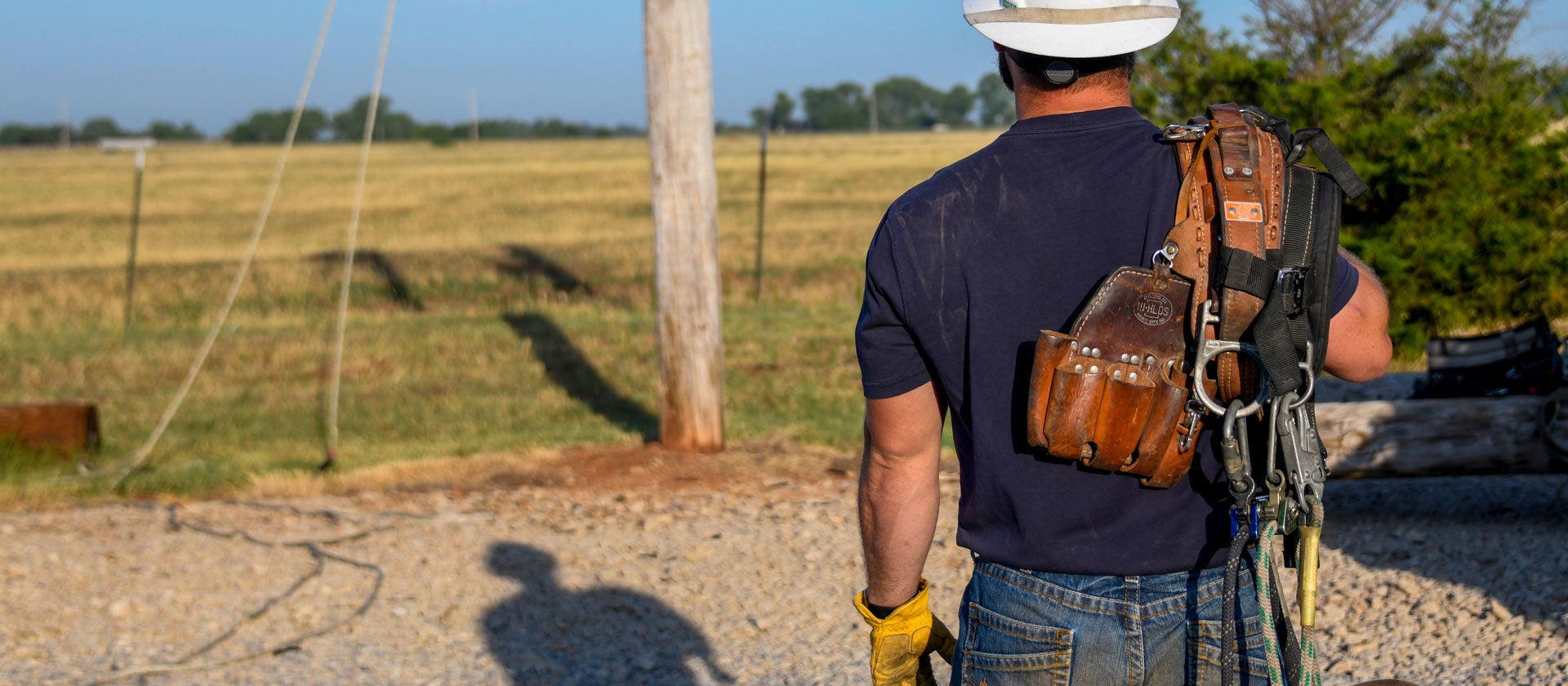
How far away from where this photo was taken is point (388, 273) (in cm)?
1589

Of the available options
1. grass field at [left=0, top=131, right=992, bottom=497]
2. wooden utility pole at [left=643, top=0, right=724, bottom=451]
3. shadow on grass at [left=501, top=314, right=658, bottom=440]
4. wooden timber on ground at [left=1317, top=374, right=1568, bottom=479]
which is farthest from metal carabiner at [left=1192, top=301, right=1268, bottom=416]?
shadow on grass at [left=501, top=314, right=658, bottom=440]

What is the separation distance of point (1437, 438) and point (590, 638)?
10.7ft

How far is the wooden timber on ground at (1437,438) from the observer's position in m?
4.99

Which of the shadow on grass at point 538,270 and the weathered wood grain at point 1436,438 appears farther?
the shadow on grass at point 538,270

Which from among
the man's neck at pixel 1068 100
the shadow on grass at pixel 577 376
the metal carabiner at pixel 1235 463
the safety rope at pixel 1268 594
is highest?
the man's neck at pixel 1068 100

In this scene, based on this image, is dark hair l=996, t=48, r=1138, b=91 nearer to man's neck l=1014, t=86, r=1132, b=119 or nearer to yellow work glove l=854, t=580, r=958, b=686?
man's neck l=1014, t=86, r=1132, b=119

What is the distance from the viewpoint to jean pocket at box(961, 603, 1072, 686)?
78.5 inches

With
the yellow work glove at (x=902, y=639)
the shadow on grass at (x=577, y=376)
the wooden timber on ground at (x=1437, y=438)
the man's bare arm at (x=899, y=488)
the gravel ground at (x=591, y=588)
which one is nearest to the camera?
the man's bare arm at (x=899, y=488)

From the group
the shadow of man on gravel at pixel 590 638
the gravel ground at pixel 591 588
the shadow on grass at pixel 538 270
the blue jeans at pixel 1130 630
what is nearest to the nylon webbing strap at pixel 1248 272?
the blue jeans at pixel 1130 630

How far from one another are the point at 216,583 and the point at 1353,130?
759 cm

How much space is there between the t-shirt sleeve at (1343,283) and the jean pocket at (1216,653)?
48cm

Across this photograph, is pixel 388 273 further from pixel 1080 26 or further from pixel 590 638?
pixel 1080 26

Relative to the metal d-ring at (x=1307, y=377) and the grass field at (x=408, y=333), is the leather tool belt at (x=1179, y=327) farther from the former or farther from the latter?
the grass field at (x=408, y=333)

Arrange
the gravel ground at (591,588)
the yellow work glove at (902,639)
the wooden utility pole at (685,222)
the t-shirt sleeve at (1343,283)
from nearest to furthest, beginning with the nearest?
the t-shirt sleeve at (1343,283) → the yellow work glove at (902,639) → the gravel ground at (591,588) → the wooden utility pole at (685,222)
